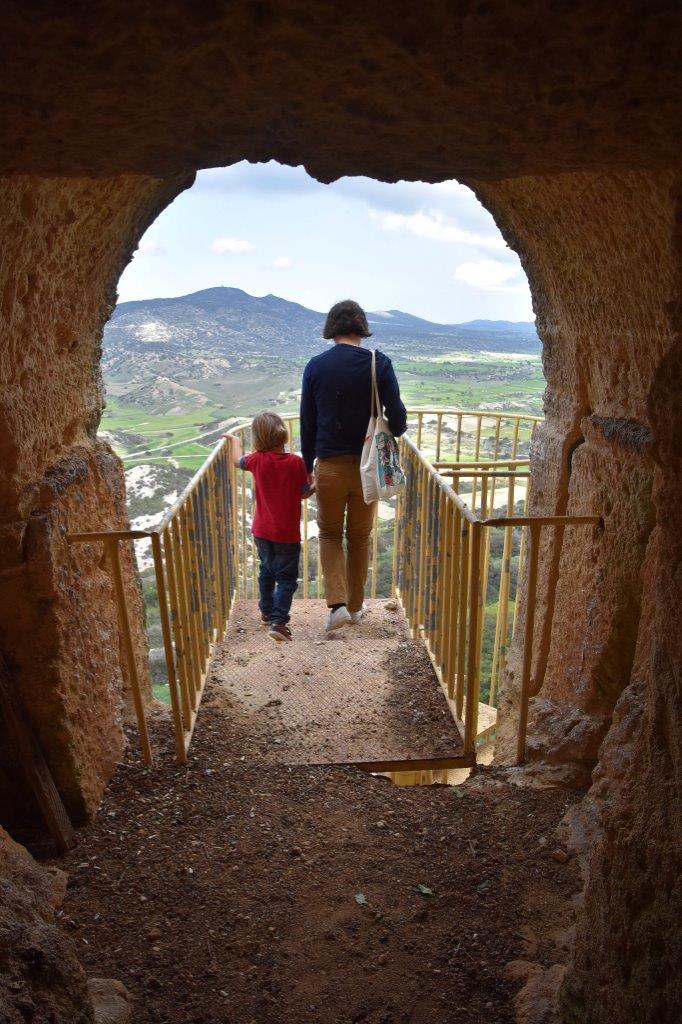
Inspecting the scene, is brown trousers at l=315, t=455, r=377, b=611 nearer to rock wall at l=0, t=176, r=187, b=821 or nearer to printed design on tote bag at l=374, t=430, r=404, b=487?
printed design on tote bag at l=374, t=430, r=404, b=487

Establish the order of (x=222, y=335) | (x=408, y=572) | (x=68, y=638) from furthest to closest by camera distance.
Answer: (x=222, y=335) → (x=408, y=572) → (x=68, y=638)

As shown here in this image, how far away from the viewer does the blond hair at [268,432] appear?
4.29 m

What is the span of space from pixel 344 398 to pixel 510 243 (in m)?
1.16

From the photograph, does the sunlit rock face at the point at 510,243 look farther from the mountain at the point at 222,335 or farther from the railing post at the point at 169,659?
the mountain at the point at 222,335

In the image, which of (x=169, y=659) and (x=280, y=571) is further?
(x=280, y=571)

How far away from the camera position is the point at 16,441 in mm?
2434

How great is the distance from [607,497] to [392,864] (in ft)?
5.45

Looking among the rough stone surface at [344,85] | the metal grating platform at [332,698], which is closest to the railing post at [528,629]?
the metal grating platform at [332,698]

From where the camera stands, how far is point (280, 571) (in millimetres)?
4527

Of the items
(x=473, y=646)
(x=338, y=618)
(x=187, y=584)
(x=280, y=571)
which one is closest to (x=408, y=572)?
(x=338, y=618)

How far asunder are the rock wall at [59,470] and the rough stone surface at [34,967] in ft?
2.48

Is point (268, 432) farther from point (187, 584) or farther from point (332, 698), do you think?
point (332, 698)

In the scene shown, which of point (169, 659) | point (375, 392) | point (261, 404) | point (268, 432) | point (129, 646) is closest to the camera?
point (129, 646)

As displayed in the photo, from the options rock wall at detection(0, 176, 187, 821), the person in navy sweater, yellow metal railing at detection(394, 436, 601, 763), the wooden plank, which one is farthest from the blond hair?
the wooden plank
